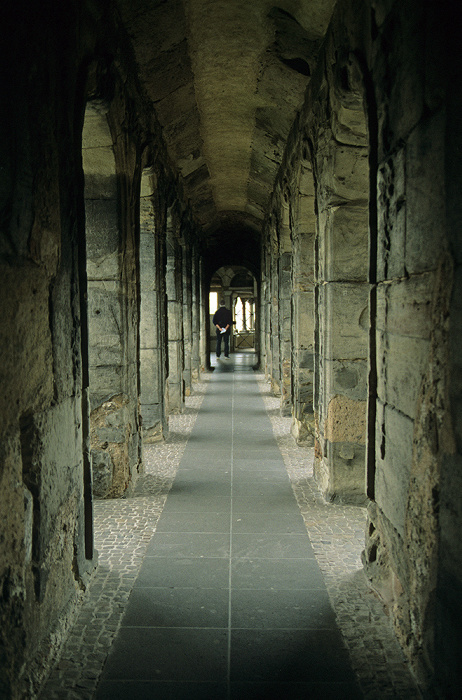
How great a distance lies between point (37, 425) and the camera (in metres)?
2.24

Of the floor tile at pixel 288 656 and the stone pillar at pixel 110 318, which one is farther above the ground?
the stone pillar at pixel 110 318

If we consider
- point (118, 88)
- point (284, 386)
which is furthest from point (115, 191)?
point (284, 386)

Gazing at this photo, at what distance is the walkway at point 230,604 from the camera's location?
223cm

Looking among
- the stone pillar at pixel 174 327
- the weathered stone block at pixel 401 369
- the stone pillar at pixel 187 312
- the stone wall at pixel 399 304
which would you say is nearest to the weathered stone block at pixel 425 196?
the stone wall at pixel 399 304

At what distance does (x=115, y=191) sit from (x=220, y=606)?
3160 millimetres

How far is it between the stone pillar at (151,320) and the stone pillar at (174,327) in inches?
81.3

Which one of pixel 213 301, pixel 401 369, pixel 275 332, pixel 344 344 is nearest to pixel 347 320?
pixel 344 344

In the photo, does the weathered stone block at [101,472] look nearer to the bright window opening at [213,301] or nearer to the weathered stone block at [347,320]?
the weathered stone block at [347,320]

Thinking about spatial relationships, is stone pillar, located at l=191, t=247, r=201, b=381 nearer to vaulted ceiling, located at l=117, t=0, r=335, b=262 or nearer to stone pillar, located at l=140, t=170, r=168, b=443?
vaulted ceiling, located at l=117, t=0, r=335, b=262

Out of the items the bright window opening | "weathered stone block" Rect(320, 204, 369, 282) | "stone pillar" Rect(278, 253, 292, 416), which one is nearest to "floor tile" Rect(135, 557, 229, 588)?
"weathered stone block" Rect(320, 204, 369, 282)

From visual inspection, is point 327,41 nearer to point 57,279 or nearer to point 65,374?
point 57,279

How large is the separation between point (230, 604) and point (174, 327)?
6.28 metres

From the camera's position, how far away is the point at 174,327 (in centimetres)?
880

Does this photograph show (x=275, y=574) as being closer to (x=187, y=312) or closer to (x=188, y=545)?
(x=188, y=545)
